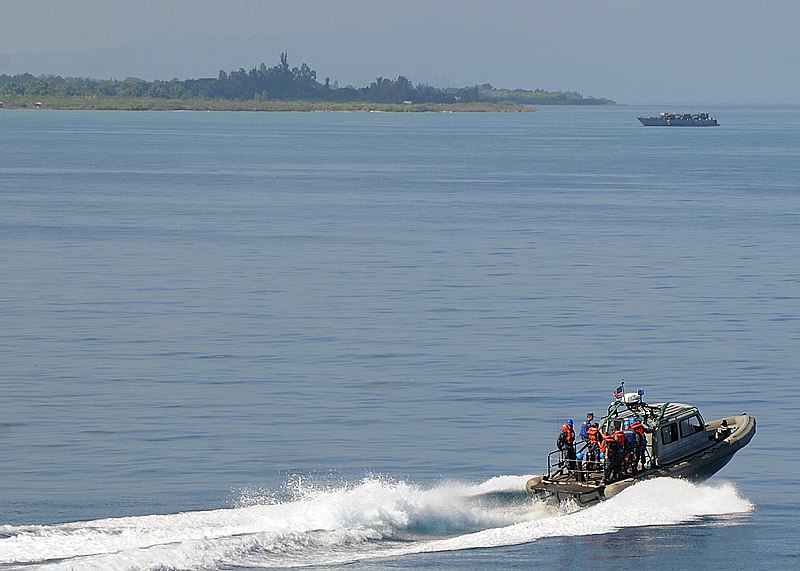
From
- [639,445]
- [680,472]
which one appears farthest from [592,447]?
[680,472]

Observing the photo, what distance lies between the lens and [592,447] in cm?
4009

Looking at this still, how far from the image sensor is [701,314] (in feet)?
234

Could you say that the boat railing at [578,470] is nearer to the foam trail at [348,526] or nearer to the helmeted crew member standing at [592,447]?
the helmeted crew member standing at [592,447]

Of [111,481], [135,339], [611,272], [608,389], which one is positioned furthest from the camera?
[611,272]

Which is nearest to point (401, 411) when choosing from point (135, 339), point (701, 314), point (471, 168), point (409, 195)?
point (135, 339)

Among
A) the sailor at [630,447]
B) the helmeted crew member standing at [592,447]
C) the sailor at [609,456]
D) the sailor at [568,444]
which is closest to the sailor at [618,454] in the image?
the sailor at [609,456]

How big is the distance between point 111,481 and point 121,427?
687 cm

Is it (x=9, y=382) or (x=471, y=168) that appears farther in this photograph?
(x=471, y=168)

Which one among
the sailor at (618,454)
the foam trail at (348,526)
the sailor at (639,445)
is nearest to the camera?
the foam trail at (348,526)

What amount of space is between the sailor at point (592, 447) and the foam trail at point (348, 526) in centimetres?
119

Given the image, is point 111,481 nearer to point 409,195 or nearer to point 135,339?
point 135,339

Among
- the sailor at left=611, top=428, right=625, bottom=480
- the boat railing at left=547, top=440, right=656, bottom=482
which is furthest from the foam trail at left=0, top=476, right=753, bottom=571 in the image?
the boat railing at left=547, top=440, right=656, bottom=482

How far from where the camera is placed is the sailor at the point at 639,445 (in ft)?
132

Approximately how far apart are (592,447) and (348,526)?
7517 mm
